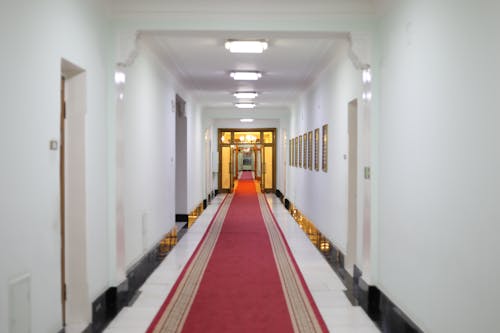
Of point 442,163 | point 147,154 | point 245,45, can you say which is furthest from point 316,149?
point 442,163

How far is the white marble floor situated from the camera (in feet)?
14.9

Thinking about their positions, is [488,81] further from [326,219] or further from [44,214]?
[326,219]

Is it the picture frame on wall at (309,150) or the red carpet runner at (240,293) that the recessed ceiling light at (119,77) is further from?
the picture frame on wall at (309,150)

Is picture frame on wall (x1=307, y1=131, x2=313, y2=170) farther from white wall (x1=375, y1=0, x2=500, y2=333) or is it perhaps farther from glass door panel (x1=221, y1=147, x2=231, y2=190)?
glass door panel (x1=221, y1=147, x2=231, y2=190)

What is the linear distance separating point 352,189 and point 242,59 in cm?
298

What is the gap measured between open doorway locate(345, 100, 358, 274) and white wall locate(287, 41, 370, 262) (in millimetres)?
132

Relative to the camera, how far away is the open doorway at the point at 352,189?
21.3ft

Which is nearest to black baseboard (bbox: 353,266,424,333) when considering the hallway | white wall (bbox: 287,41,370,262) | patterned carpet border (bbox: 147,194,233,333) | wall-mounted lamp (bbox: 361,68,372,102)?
the hallway

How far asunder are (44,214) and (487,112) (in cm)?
291

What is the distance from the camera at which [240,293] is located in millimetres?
5582

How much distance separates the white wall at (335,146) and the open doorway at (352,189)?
132mm

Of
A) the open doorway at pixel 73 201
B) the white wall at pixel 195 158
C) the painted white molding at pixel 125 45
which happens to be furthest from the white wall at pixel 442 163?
the white wall at pixel 195 158

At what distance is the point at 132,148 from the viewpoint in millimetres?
5797

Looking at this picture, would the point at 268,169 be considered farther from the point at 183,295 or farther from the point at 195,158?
the point at 183,295
